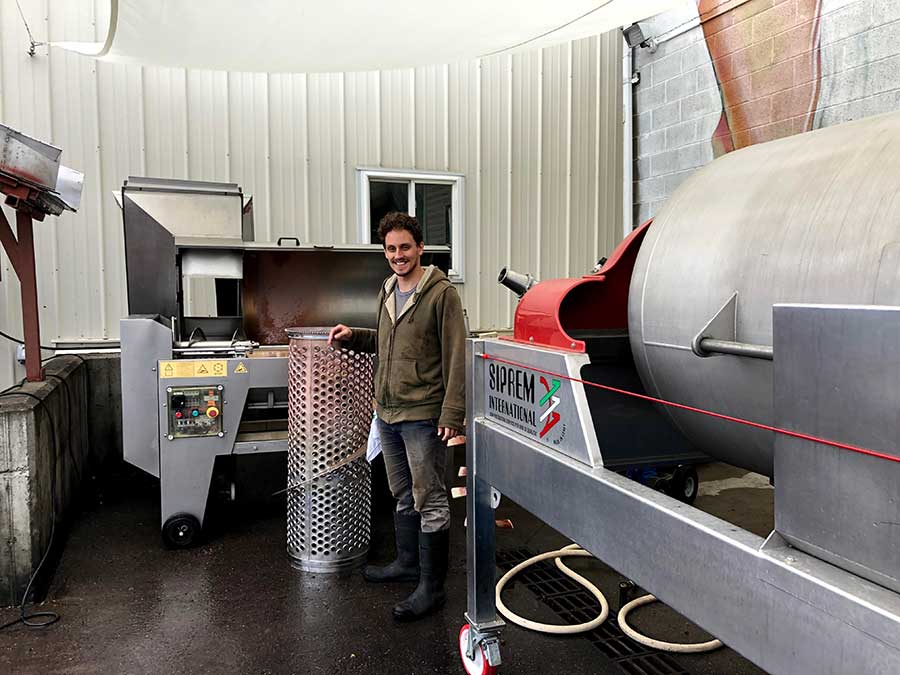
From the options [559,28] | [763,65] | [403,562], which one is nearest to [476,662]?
[403,562]

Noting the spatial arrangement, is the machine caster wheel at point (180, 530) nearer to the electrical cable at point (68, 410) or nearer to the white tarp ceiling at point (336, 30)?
the electrical cable at point (68, 410)

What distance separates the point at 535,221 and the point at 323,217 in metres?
1.86

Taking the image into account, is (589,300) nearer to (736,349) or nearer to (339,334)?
(736,349)

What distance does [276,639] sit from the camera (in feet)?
7.69

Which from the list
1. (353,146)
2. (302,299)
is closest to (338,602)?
(302,299)

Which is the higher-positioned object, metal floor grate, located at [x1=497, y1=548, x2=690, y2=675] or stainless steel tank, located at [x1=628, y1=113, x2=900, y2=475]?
stainless steel tank, located at [x1=628, y1=113, x2=900, y2=475]

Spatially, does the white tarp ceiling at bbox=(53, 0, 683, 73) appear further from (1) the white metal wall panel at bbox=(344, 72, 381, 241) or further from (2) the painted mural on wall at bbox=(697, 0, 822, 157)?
(2) the painted mural on wall at bbox=(697, 0, 822, 157)

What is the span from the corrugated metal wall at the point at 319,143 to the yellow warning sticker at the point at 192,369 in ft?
6.36

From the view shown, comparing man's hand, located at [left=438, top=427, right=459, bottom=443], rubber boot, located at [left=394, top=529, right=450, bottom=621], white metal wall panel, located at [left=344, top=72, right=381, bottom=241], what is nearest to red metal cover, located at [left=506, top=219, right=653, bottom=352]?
man's hand, located at [left=438, top=427, right=459, bottom=443]

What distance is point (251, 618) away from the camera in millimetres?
2500

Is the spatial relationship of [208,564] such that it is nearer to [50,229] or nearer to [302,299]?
[302,299]

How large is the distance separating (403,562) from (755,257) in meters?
2.14

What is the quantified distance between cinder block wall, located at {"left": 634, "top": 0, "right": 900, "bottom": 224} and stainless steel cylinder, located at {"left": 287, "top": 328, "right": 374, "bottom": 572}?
3.40 m

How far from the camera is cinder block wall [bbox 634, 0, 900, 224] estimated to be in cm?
387
